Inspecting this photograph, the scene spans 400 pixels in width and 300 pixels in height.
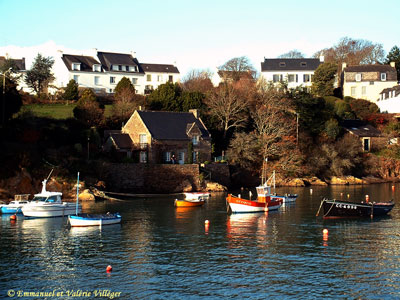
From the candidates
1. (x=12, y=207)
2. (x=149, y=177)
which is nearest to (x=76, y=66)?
(x=149, y=177)

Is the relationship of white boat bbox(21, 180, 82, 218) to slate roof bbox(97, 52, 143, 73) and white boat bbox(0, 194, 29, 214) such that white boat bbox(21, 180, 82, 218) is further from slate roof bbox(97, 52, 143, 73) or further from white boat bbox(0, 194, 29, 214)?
slate roof bbox(97, 52, 143, 73)

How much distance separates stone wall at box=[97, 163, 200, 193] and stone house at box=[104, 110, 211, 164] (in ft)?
9.34

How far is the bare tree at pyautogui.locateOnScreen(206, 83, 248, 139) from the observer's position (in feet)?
284

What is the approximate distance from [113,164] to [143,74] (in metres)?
42.9

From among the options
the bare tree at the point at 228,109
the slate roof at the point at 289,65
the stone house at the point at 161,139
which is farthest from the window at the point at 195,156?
the slate roof at the point at 289,65

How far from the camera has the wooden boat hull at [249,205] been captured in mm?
53406

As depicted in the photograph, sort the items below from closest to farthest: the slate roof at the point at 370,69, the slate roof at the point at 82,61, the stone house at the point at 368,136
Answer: the stone house at the point at 368,136 → the slate roof at the point at 82,61 → the slate roof at the point at 370,69

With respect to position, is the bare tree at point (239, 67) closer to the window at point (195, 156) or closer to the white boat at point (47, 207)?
the window at point (195, 156)

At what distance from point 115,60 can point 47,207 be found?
62.1 meters

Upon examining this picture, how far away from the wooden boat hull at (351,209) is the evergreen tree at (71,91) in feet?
183

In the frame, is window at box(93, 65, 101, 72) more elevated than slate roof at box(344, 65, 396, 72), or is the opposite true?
slate roof at box(344, 65, 396, 72)

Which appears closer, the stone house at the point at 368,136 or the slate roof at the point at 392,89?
the stone house at the point at 368,136

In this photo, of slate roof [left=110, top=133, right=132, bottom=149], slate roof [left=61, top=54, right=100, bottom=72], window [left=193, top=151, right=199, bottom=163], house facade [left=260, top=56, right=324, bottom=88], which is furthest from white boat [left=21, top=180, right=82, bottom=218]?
house facade [left=260, top=56, right=324, bottom=88]

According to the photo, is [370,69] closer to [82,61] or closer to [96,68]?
[96,68]
